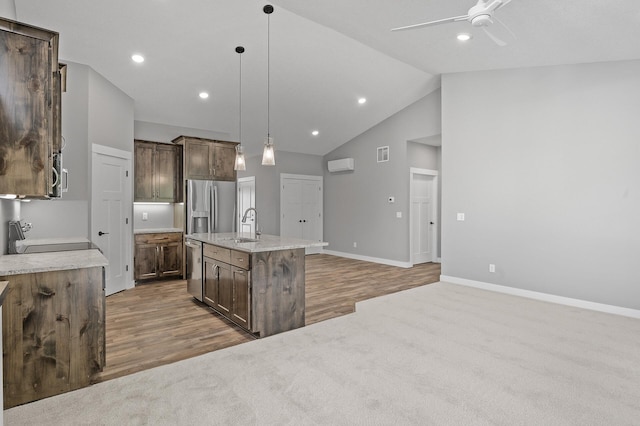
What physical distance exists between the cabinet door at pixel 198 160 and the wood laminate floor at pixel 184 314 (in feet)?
6.38

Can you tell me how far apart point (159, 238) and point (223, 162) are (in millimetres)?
1809

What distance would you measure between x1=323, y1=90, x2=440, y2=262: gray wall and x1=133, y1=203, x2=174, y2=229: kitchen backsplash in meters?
3.99

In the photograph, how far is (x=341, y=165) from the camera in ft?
26.7

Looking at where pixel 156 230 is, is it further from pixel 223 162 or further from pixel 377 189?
pixel 377 189

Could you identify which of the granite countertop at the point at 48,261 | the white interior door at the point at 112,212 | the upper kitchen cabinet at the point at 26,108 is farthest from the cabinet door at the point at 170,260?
the upper kitchen cabinet at the point at 26,108

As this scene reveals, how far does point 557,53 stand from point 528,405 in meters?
3.78

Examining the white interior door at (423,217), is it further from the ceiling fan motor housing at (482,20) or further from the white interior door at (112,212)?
the white interior door at (112,212)

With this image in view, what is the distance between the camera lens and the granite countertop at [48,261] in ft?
6.83

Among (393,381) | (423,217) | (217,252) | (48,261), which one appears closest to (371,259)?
(423,217)

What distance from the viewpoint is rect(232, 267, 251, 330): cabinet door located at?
3.18 meters

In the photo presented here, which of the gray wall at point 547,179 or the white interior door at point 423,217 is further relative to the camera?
the white interior door at point 423,217

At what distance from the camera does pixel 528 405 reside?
2.05m

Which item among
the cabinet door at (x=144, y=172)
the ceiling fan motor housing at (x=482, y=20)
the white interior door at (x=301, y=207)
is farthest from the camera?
the white interior door at (x=301, y=207)

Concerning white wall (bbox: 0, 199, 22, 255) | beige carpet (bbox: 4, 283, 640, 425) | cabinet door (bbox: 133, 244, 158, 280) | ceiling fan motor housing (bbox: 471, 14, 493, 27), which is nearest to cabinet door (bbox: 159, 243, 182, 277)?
cabinet door (bbox: 133, 244, 158, 280)
